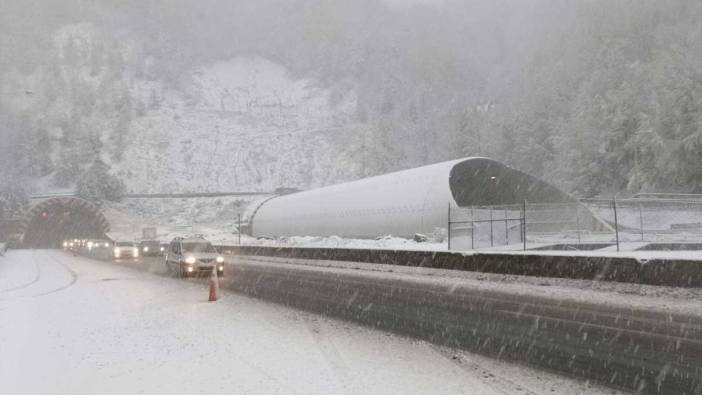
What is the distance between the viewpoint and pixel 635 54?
12288 cm

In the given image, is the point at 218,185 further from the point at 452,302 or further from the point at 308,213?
the point at 452,302

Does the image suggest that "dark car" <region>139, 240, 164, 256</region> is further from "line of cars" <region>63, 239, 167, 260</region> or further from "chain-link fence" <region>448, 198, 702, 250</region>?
"chain-link fence" <region>448, 198, 702, 250</region>

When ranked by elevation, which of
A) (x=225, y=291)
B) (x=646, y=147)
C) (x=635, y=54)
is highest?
(x=635, y=54)

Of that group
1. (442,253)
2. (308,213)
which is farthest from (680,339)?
(308,213)

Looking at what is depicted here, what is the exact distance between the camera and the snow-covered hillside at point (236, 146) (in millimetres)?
146375

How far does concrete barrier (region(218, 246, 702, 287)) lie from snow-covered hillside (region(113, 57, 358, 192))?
122 metres

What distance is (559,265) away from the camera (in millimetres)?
16859

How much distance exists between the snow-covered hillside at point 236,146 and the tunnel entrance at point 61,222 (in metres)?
29.5

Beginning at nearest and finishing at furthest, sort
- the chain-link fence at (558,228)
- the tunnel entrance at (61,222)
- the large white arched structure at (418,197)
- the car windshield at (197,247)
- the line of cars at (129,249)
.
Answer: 1. the car windshield at (197,247)
2. the chain-link fence at (558,228)
3. the large white arched structure at (418,197)
4. the line of cars at (129,249)
5. the tunnel entrance at (61,222)

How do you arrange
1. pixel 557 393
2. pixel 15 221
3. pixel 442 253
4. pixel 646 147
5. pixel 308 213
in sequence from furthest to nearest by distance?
1. pixel 15 221
2. pixel 646 147
3. pixel 308 213
4. pixel 442 253
5. pixel 557 393

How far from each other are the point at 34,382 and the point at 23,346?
8.44ft

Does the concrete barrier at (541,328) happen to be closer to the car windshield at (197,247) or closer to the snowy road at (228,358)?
the snowy road at (228,358)

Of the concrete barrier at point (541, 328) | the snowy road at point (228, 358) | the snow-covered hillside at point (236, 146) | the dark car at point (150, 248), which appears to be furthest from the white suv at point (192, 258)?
the snow-covered hillside at point (236, 146)

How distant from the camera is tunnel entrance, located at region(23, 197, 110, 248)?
316 feet
